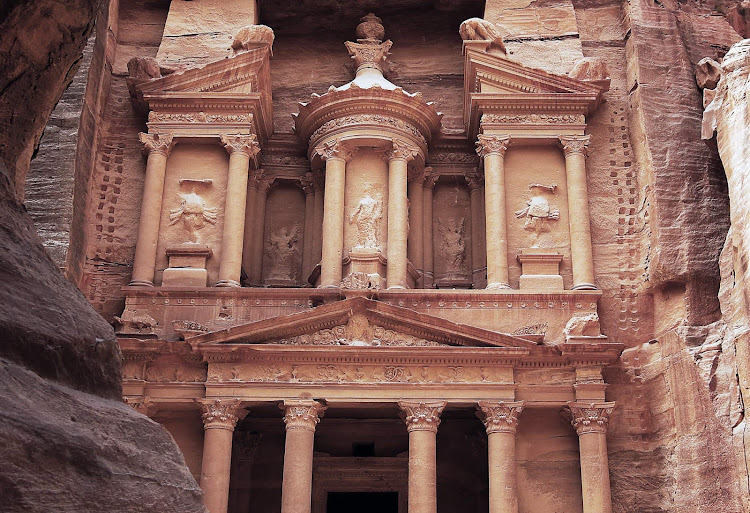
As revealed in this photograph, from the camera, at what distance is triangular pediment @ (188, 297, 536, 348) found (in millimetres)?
14039

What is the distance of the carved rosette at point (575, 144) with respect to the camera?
16312 millimetres

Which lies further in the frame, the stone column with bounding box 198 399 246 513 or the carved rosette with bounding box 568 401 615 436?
the carved rosette with bounding box 568 401 615 436

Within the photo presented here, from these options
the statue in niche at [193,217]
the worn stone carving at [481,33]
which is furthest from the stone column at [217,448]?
the worn stone carving at [481,33]

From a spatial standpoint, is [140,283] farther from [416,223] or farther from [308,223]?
[416,223]

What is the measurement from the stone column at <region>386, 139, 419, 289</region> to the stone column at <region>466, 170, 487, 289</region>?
5.21ft

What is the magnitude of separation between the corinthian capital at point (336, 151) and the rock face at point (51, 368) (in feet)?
35.8

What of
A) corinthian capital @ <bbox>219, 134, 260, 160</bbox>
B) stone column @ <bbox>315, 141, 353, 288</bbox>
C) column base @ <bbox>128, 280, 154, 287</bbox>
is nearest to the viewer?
column base @ <bbox>128, 280, 154, 287</bbox>

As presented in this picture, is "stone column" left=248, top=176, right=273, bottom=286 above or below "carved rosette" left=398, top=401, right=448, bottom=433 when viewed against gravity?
above

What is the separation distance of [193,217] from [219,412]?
4045 millimetres

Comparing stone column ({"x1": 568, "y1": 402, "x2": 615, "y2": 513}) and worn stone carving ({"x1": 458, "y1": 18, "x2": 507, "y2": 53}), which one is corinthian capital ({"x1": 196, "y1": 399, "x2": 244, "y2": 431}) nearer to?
stone column ({"x1": 568, "y1": 402, "x2": 615, "y2": 513})

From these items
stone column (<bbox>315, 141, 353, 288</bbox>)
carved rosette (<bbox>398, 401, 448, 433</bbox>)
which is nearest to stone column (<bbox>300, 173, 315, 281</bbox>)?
stone column (<bbox>315, 141, 353, 288</bbox>)

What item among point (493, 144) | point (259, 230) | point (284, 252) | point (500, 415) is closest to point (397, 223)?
point (493, 144)

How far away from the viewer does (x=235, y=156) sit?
16453mm

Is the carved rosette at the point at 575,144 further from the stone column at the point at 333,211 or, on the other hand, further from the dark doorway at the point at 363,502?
the dark doorway at the point at 363,502
